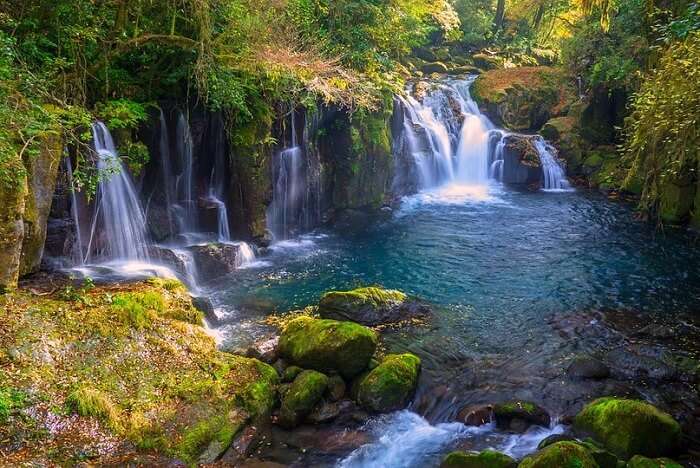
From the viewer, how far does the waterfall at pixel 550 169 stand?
22469 millimetres

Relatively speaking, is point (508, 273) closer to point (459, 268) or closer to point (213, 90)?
point (459, 268)

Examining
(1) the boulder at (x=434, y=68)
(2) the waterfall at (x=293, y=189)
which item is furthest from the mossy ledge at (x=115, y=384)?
(1) the boulder at (x=434, y=68)

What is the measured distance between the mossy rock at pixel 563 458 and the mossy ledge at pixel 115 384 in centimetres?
365

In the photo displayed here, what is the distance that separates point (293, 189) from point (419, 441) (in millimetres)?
10471

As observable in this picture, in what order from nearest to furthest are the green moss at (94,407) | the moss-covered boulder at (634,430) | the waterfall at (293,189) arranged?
the green moss at (94,407)
the moss-covered boulder at (634,430)
the waterfall at (293,189)

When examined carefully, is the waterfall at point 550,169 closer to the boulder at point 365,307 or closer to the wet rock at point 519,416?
the boulder at point 365,307

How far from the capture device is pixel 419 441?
7.64 m

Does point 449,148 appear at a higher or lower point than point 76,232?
higher

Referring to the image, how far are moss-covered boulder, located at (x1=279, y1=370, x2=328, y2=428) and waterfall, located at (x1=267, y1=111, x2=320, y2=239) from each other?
841 centimetres

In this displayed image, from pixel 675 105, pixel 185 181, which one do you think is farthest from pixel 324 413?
pixel 185 181

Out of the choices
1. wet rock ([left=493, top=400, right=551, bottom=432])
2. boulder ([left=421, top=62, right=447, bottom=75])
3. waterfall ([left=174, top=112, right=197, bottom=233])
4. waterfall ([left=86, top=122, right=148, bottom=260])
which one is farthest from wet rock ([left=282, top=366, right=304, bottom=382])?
boulder ([left=421, top=62, right=447, bottom=75])

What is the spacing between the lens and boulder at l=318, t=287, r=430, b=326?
10.6 metres

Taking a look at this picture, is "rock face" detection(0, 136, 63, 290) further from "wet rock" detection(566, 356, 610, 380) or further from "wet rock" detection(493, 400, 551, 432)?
"wet rock" detection(566, 356, 610, 380)

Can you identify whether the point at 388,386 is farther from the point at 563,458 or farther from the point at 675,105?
the point at 675,105
